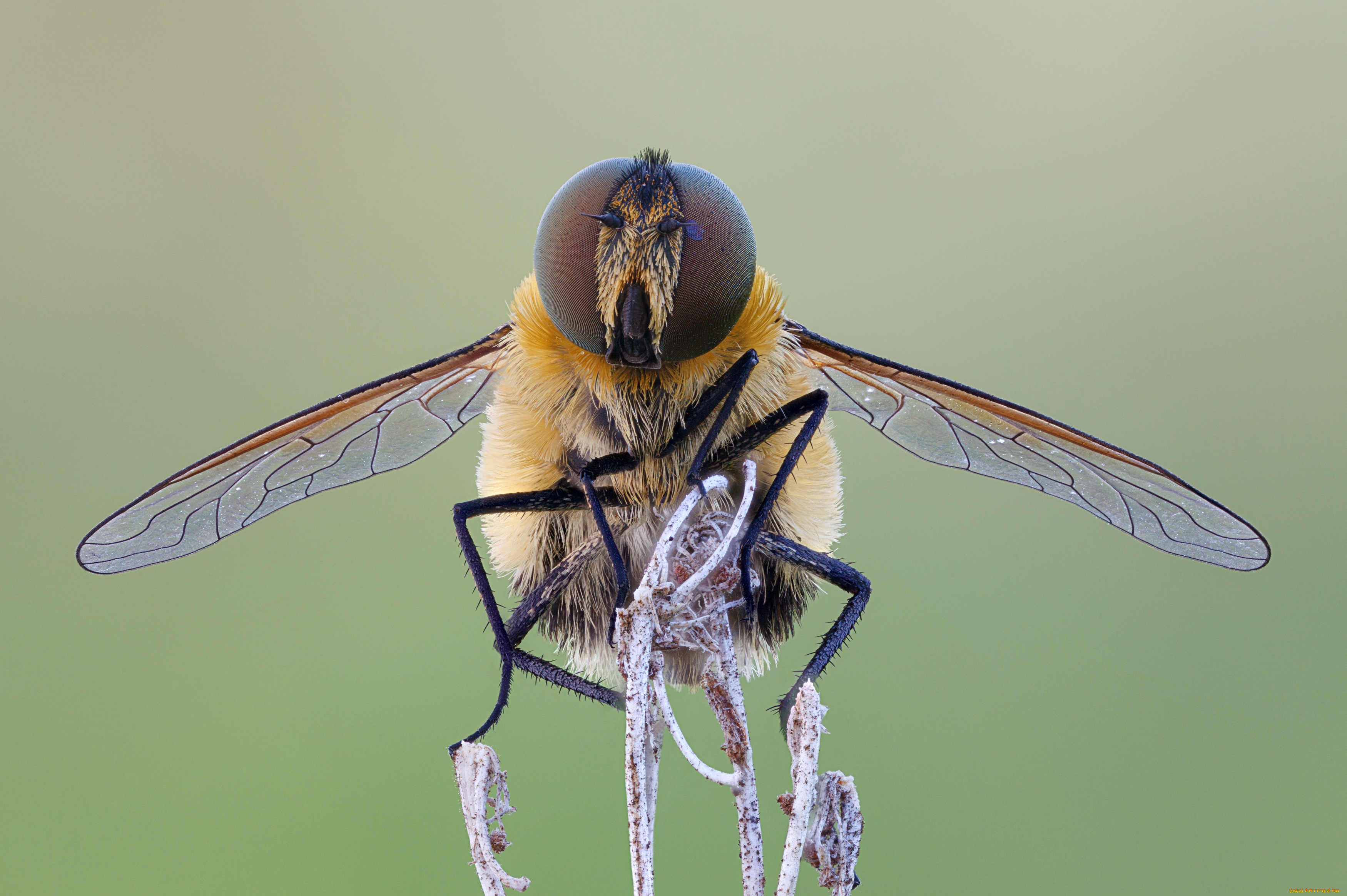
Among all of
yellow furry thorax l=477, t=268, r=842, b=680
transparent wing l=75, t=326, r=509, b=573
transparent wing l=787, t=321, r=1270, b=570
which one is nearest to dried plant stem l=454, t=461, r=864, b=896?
yellow furry thorax l=477, t=268, r=842, b=680

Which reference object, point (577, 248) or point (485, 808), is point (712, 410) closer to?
point (577, 248)

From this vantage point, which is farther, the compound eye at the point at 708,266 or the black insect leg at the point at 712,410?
the black insect leg at the point at 712,410

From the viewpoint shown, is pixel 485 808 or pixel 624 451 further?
pixel 624 451

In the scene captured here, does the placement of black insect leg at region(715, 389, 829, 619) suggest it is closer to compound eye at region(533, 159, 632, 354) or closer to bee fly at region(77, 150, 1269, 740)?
bee fly at region(77, 150, 1269, 740)

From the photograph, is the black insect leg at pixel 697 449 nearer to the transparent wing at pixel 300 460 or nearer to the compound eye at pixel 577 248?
the compound eye at pixel 577 248

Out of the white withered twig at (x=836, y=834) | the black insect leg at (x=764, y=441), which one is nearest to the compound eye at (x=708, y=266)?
the black insect leg at (x=764, y=441)

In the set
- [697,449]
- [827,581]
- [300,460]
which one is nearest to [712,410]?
[697,449]

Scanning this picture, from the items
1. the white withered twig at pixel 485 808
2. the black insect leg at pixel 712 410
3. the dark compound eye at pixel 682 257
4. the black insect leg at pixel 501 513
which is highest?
the dark compound eye at pixel 682 257
